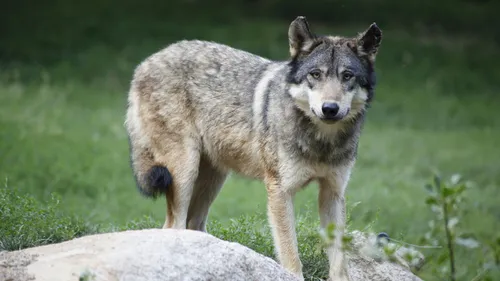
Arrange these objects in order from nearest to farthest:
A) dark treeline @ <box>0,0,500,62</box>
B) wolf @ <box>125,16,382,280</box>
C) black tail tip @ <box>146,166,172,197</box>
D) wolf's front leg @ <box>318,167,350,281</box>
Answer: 1. wolf @ <box>125,16,382,280</box>
2. wolf's front leg @ <box>318,167,350,281</box>
3. black tail tip @ <box>146,166,172,197</box>
4. dark treeline @ <box>0,0,500,62</box>

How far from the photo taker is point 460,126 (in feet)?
62.0

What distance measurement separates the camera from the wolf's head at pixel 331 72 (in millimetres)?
6492

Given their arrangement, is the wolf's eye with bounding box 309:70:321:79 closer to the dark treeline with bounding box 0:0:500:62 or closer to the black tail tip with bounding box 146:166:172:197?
the black tail tip with bounding box 146:166:172:197

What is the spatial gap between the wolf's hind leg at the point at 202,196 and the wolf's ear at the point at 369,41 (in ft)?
6.04

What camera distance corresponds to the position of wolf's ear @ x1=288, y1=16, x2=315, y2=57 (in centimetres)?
685

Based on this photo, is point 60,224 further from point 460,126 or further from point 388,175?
point 460,126

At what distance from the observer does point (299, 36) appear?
22.6ft

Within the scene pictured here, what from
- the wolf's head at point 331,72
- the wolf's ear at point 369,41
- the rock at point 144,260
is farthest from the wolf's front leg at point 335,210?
the rock at point 144,260

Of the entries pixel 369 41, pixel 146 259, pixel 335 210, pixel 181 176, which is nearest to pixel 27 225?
Answer: pixel 181 176

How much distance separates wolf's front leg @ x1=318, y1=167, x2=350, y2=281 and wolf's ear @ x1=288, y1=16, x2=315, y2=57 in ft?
3.26

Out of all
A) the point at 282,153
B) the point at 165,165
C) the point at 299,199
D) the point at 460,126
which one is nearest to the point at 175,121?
the point at 165,165

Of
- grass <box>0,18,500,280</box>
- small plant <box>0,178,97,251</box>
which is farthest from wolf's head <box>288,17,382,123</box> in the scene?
small plant <box>0,178,97,251</box>

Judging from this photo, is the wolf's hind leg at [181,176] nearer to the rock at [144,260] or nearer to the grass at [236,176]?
the grass at [236,176]

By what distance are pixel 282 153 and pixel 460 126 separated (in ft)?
41.6
